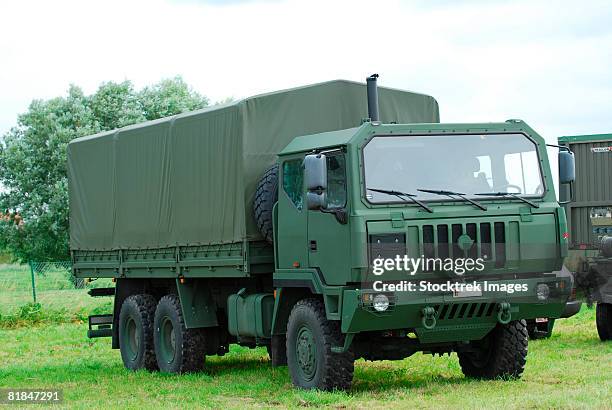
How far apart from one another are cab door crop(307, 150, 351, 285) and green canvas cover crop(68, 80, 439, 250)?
5.47 ft

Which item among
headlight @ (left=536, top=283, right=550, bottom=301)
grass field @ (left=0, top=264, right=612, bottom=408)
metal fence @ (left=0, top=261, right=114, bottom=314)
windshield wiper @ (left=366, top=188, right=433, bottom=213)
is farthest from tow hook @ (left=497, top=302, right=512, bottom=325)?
metal fence @ (left=0, top=261, right=114, bottom=314)

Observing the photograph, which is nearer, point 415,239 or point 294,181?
point 415,239

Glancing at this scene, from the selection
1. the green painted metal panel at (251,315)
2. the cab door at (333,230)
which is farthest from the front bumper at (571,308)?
the cab door at (333,230)

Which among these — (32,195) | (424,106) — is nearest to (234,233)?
(424,106)

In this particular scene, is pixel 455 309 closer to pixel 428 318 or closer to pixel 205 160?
pixel 428 318

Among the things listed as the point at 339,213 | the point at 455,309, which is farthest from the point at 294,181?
the point at 455,309

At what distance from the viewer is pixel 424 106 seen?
46.9ft

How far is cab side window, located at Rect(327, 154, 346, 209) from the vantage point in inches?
434

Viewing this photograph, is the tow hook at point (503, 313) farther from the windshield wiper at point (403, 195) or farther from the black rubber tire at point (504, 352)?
the windshield wiper at point (403, 195)

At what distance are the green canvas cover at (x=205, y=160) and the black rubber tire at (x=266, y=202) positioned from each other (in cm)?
20

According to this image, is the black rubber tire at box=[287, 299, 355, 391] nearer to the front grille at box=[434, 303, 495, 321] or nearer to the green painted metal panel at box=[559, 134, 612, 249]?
the front grille at box=[434, 303, 495, 321]

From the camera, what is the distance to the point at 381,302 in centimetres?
1078

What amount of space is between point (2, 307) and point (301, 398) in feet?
59.5

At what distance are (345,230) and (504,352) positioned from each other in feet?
8.78
